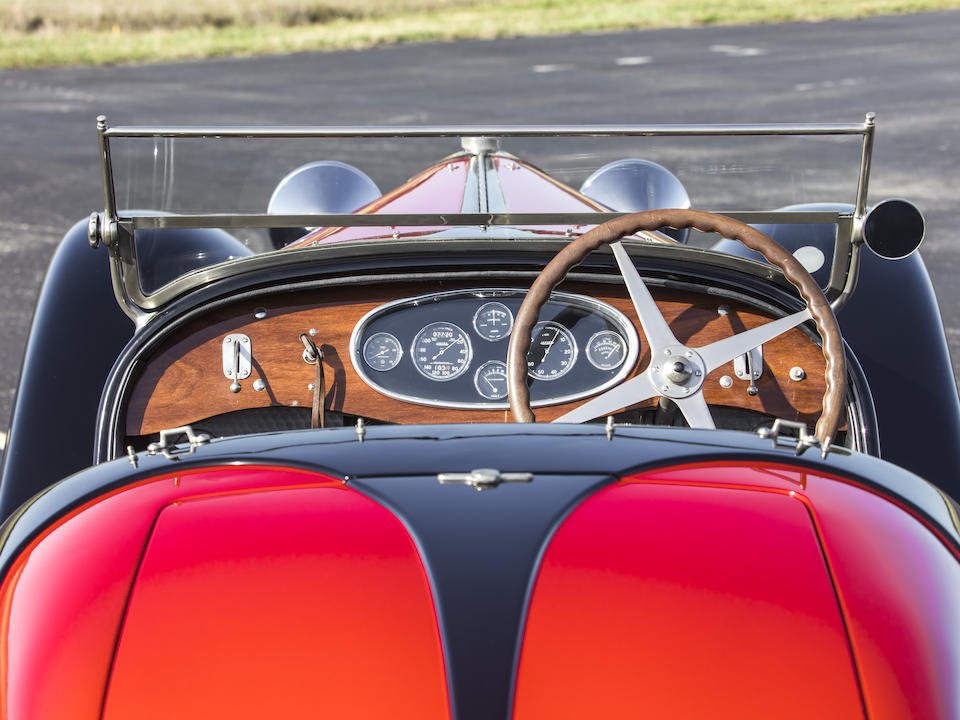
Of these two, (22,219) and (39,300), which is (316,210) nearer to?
(39,300)

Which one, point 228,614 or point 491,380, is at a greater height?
point 491,380

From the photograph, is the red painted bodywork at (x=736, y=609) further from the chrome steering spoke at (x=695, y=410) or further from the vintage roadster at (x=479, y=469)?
the chrome steering spoke at (x=695, y=410)

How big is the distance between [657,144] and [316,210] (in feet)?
3.96

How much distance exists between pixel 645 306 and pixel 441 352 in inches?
19.6

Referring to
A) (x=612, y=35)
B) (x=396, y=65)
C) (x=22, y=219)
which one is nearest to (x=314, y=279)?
(x=22, y=219)

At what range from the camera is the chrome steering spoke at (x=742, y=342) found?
242 cm

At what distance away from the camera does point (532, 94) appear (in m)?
14.5

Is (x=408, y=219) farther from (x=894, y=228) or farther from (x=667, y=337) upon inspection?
(x=894, y=228)

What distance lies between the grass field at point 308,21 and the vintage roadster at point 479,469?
1600 cm

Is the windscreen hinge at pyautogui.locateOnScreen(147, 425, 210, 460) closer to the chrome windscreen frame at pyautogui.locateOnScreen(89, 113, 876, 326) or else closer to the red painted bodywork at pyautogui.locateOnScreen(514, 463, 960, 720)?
the red painted bodywork at pyautogui.locateOnScreen(514, 463, 960, 720)

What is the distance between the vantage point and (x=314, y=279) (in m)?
2.70

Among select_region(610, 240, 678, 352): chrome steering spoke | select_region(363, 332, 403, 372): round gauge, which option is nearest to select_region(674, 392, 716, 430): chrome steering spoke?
select_region(610, 240, 678, 352): chrome steering spoke

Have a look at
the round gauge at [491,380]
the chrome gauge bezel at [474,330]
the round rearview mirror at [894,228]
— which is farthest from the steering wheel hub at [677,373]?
the round rearview mirror at [894,228]

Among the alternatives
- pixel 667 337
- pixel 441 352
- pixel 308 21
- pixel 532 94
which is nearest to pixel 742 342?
pixel 667 337
